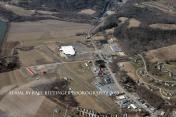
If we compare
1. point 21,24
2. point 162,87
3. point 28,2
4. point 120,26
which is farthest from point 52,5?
point 162,87

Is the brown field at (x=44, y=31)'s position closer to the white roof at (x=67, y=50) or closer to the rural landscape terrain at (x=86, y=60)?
the rural landscape terrain at (x=86, y=60)

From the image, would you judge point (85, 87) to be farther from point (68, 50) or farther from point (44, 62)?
point (68, 50)

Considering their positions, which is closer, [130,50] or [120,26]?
[130,50]

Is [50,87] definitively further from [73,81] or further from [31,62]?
[31,62]

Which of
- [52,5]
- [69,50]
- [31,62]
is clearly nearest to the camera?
[31,62]

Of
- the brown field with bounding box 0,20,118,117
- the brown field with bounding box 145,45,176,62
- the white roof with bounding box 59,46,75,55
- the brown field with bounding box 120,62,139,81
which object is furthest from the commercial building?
the brown field with bounding box 145,45,176,62

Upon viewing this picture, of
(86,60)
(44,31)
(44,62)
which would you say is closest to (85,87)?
(86,60)

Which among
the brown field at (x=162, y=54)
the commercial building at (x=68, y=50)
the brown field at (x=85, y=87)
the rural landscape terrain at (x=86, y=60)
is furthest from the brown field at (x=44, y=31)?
the brown field at (x=162, y=54)

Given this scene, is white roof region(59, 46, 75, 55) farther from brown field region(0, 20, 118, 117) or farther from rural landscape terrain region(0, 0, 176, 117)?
brown field region(0, 20, 118, 117)
